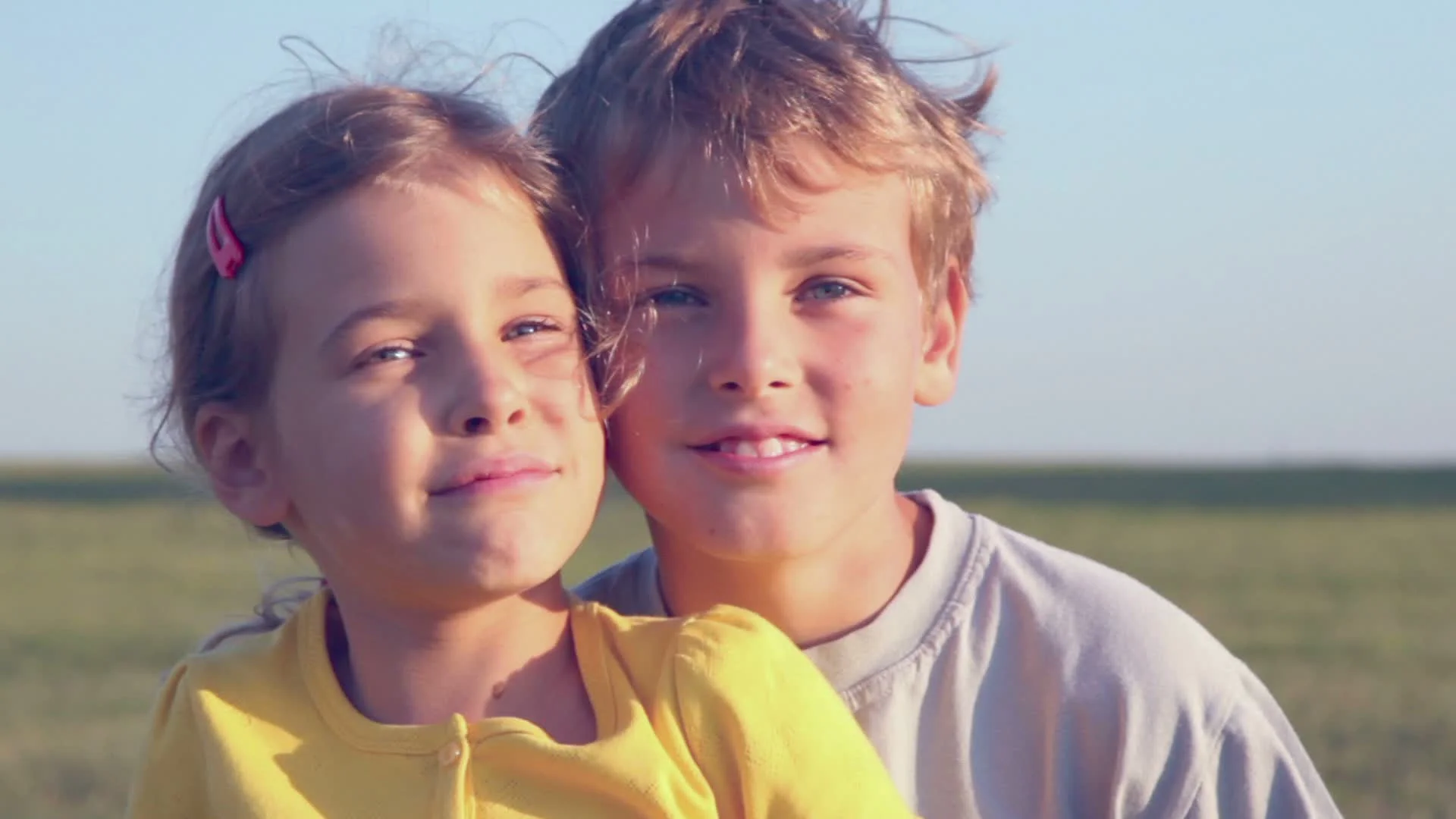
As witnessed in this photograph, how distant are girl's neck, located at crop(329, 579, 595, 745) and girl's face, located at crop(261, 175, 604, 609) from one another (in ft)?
0.23

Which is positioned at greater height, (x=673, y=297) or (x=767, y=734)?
(x=673, y=297)

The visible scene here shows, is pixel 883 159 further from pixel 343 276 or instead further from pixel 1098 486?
pixel 1098 486

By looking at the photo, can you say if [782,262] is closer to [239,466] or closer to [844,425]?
[844,425]

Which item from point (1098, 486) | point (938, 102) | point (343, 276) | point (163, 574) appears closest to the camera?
point (343, 276)

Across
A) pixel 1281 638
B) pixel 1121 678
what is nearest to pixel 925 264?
pixel 1121 678

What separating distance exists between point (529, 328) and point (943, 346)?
0.81 meters

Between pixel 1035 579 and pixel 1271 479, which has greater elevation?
pixel 1035 579

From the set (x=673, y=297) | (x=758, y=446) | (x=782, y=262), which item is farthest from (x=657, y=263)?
(x=758, y=446)

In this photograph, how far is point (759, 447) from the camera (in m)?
2.75

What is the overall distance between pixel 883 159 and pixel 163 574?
54.7 feet

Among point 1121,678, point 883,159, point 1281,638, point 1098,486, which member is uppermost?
point 883,159

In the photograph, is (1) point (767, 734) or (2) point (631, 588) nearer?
(1) point (767, 734)

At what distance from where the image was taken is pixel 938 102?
3.08 metres

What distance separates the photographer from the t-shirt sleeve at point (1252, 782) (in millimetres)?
2883
